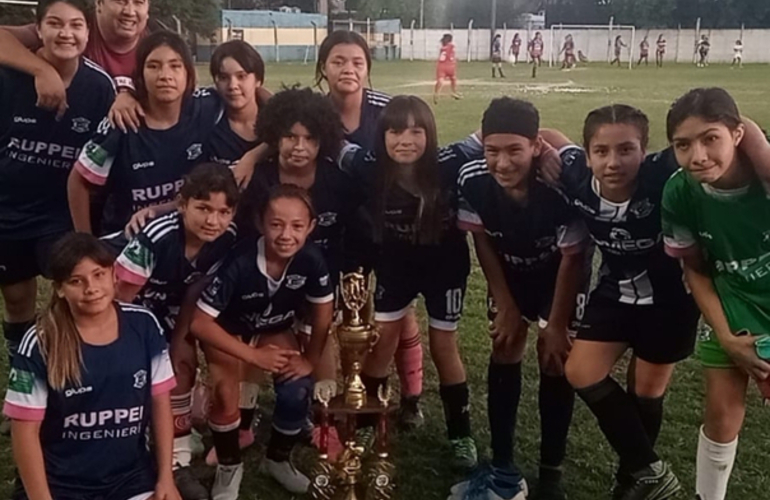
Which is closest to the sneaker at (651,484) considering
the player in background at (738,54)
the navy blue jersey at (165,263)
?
the navy blue jersey at (165,263)

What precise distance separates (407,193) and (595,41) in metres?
39.9

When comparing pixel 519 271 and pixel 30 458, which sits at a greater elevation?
pixel 519 271

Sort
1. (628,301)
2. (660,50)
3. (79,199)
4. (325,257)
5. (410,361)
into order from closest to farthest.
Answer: (628,301), (79,199), (325,257), (410,361), (660,50)

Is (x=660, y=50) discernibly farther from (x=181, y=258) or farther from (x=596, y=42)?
(x=181, y=258)

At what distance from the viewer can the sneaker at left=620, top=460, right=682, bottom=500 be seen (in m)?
3.14

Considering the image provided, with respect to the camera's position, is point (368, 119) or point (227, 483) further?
point (368, 119)

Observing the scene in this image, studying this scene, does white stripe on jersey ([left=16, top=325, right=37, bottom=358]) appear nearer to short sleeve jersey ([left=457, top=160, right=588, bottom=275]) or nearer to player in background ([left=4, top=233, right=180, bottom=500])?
player in background ([left=4, top=233, right=180, bottom=500])

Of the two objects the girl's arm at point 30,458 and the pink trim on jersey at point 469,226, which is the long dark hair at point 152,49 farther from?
the girl's arm at point 30,458

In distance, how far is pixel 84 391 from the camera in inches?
103

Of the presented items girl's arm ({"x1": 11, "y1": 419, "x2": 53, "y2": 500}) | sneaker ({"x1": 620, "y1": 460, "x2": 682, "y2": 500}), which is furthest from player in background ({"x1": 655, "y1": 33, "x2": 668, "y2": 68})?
girl's arm ({"x1": 11, "y1": 419, "x2": 53, "y2": 500})

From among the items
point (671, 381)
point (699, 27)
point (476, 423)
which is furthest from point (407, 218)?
point (699, 27)

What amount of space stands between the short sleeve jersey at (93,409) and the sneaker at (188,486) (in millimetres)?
531

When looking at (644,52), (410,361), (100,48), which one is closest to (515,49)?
(644,52)

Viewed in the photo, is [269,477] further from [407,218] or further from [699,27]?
[699,27]
